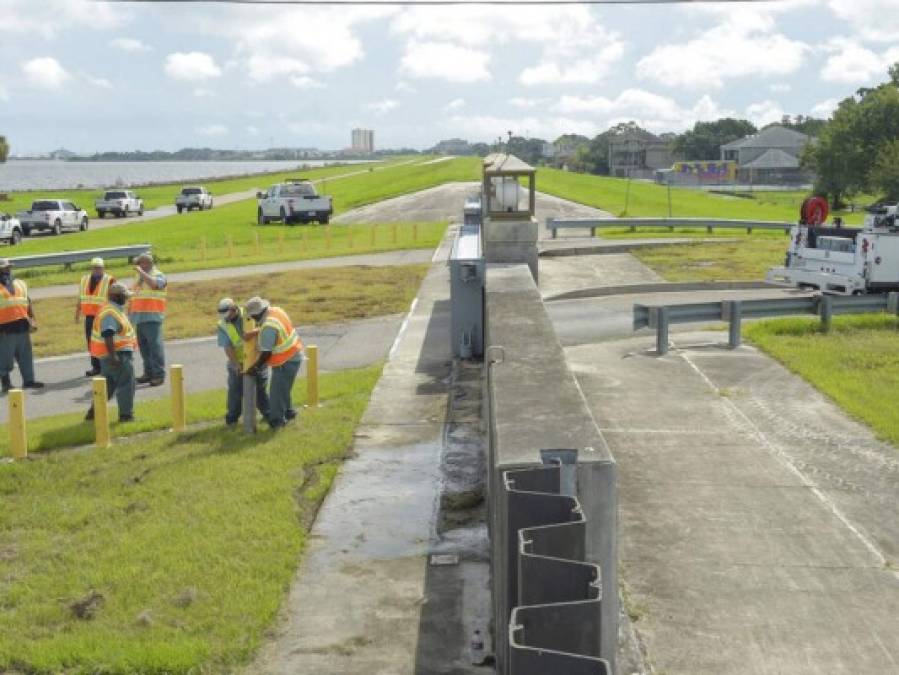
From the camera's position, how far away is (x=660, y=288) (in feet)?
73.9

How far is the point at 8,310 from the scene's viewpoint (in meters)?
14.4

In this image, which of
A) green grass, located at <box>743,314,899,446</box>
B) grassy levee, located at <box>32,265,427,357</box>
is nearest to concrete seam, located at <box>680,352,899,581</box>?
green grass, located at <box>743,314,899,446</box>

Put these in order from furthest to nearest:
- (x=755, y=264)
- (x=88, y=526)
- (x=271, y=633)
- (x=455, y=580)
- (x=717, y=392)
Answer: (x=755, y=264) → (x=717, y=392) → (x=88, y=526) → (x=455, y=580) → (x=271, y=633)

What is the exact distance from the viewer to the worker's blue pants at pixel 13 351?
14.4 meters

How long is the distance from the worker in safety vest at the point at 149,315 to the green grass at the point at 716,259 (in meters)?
15.1

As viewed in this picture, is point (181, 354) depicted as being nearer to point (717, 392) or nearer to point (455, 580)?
point (717, 392)

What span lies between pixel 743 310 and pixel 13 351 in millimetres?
10538

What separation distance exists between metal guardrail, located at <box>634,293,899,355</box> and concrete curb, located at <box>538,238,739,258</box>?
48.8 ft

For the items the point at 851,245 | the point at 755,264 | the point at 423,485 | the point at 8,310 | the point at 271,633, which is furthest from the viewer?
the point at 755,264

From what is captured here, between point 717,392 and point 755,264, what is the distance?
1700 centimetres

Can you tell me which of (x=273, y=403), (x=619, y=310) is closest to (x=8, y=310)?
(x=273, y=403)

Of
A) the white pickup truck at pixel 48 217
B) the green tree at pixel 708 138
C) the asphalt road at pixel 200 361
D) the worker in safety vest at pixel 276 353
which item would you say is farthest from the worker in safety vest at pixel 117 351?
the green tree at pixel 708 138

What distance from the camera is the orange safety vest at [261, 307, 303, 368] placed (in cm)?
1110

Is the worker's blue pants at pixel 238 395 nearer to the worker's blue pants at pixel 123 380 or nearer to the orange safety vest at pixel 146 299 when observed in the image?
the worker's blue pants at pixel 123 380
